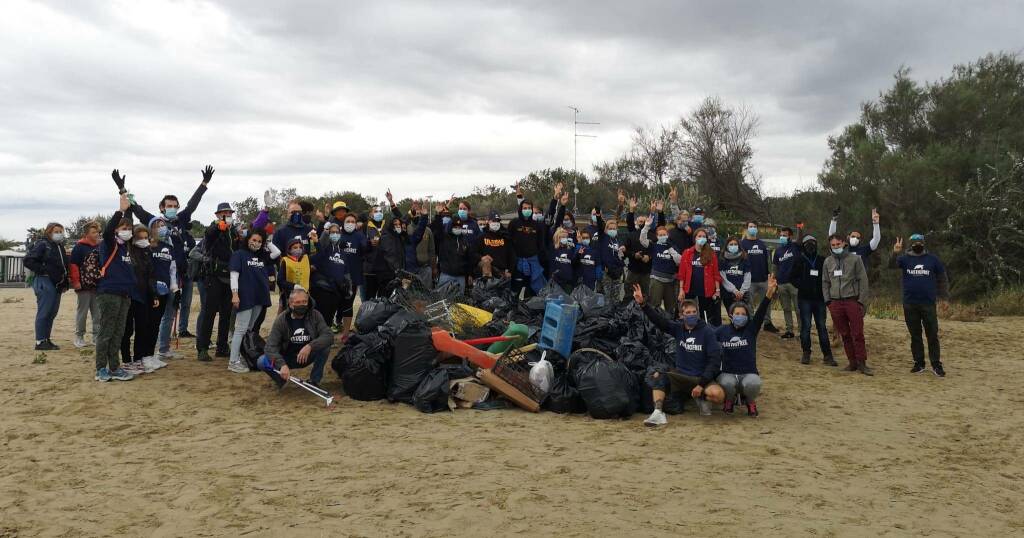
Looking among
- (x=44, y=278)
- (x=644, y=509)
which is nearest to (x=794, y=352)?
(x=644, y=509)

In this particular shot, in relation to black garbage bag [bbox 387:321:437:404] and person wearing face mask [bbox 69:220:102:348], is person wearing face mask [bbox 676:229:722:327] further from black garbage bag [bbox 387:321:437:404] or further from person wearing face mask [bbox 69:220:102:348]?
person wearing face mask [bbox 69:220:102:348]

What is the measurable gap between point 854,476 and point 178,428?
5599mm

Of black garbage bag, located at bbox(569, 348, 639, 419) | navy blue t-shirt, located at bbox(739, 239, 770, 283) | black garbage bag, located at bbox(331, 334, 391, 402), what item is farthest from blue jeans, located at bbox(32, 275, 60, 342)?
navy blue t-shirt, located at bbox(739, 239, 770, 283)

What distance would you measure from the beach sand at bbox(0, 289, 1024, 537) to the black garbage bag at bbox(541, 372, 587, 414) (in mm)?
245

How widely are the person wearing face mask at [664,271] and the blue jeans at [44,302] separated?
27.1 feet

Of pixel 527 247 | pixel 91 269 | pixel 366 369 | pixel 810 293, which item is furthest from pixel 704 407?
pixel 91 269

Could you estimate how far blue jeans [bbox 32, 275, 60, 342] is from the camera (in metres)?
9.09

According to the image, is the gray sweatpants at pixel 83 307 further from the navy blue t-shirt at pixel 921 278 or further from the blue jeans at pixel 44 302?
the navy blue t-shirt at pixel 921 278

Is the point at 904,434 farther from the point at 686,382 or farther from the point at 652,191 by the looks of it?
the point at 652,191

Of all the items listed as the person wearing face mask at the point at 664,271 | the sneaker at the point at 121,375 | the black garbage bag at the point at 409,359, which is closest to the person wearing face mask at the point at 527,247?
the person wearing face mask at the point at 664,271

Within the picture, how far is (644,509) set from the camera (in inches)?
171

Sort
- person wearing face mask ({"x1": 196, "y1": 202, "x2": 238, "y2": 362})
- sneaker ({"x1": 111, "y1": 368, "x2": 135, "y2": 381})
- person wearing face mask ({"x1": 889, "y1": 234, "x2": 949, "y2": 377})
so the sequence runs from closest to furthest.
Answer: 1. sneaker ({"x1": 111, "y1": 368, "x2": 135, "y2": 381})
2. person wearing face mask ({"x1": 196, "y1": 202, "x2": 238, "y2": 362})
3. person wearing face mask ({"x1": 889, "y1": 234, "x2": 949, "y2": 377})

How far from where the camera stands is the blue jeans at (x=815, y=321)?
9820 millimetres

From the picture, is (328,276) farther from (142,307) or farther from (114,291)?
(114,291)
